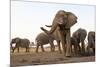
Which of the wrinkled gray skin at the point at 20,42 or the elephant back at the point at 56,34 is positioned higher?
the elephant back at the point at 56,34

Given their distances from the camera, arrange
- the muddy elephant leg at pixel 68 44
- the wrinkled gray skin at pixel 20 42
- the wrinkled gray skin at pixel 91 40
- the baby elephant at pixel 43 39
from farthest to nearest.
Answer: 1. the wrinkled gray skin at pixel 91 40
2. the muddy elephant leg at pixel 68 44
3. the baby elephant at pixel 43 39
4. the wrinkled gray skin at pixel 20 42

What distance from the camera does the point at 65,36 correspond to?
2.54 m

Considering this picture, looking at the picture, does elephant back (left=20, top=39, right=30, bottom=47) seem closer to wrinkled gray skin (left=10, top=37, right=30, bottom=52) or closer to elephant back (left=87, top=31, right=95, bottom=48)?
wrinkled gray skin (left=10, top=37, right=30, bottom=52)

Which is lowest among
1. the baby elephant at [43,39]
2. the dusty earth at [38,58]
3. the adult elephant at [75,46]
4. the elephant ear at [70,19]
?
the dusty earth at [38,58]

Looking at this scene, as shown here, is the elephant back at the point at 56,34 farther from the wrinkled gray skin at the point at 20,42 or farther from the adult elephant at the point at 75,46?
the wrinkled gray skin at the point at 20,42

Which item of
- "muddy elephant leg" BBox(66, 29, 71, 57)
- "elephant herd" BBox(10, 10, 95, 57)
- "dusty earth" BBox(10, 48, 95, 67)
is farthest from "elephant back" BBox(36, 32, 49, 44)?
"muddy elephant leg" BBox(66, 29, 71, 57)

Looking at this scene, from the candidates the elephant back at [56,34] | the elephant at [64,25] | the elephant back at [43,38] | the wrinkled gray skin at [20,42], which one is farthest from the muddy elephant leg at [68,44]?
the wrinkled gray skin at [20,42]

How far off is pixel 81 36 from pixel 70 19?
27cm

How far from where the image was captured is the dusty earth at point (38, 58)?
2305mm

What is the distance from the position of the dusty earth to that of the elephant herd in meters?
0.05

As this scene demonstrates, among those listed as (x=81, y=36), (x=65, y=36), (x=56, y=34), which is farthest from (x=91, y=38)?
(x=56, y=34)

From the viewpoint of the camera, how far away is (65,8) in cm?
253

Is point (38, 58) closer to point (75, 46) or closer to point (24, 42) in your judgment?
point (24, 42)

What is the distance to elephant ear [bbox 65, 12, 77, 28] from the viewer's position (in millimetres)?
2544
